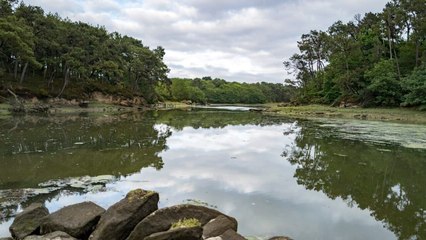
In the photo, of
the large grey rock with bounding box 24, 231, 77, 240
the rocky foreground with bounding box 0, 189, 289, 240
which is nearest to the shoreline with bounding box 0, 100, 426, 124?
the rocky foreground with bounding box 0, 189, 289, 240

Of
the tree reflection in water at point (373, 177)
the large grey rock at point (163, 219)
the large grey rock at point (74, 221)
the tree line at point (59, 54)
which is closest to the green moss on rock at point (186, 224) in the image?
the large grey rock at point (163, 219)

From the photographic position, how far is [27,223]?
6.82 meters

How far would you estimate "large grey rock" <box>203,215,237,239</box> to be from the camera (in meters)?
6.20

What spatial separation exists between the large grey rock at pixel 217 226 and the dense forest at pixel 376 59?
43133mm

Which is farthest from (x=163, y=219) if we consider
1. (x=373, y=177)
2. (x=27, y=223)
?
(x=373, y=177)

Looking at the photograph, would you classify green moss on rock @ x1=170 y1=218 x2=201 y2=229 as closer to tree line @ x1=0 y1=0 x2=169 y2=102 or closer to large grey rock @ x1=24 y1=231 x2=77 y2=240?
large grey rock @ x1=24 y1=231 x2=77 y2=240

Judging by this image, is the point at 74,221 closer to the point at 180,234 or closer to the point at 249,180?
the point at 180,234

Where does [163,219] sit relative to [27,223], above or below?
above

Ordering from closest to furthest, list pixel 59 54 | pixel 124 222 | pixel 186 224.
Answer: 1. pixel 186 224
2. pixel 124 222
3. pixel 59 54

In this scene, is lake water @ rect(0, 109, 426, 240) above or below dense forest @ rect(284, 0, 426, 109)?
below

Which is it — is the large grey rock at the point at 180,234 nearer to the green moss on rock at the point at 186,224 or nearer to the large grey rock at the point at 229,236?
the green moss on rock at the point at 186,224

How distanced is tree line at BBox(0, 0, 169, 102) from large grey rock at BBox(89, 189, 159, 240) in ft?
135

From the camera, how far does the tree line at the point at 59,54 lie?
45531 millimetres

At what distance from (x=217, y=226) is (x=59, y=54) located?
194ft
